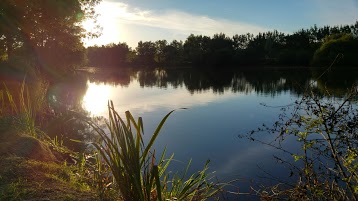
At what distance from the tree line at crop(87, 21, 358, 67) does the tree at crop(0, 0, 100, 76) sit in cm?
5958

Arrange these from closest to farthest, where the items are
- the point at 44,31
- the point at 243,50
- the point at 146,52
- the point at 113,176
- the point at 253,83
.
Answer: the point at 113,176 < the point at 44,31 < the point at 253,83 < the point at 243,50 < the point at 146,52

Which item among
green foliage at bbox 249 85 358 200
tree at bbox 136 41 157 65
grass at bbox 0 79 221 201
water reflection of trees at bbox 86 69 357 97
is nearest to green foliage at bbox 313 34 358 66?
water reflection of trees at bbox 86 69 357 97

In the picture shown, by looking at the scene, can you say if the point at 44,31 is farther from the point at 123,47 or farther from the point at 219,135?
the point at 123,47

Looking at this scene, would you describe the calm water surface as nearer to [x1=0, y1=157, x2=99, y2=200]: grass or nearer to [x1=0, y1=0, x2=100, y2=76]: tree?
[x1=0, y1=157, x2=99, y2=200]: grass

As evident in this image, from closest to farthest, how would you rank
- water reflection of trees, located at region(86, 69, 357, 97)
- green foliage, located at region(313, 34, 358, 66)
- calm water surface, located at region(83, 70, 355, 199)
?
calm water surface, located at region(83, 70, 355, 199) → water reflection of trees, located at region(86, 69, 357, 97) → green foliage, located at region(313, 34, 358, 66)

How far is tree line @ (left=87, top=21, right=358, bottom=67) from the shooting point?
263 feet

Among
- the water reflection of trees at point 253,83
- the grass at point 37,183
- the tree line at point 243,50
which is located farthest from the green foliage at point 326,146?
the tree line at point 243,50

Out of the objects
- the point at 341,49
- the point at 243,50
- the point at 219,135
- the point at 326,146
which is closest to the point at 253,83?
the point at 219,135

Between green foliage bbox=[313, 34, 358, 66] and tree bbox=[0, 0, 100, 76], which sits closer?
tree bbox=[0, 0, 100, 76]

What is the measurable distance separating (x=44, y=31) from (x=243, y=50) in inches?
2905

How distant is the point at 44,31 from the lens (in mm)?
29078

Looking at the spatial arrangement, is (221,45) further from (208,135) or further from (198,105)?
(208,135)

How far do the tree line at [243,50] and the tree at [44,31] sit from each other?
195ft

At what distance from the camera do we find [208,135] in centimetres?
1516
